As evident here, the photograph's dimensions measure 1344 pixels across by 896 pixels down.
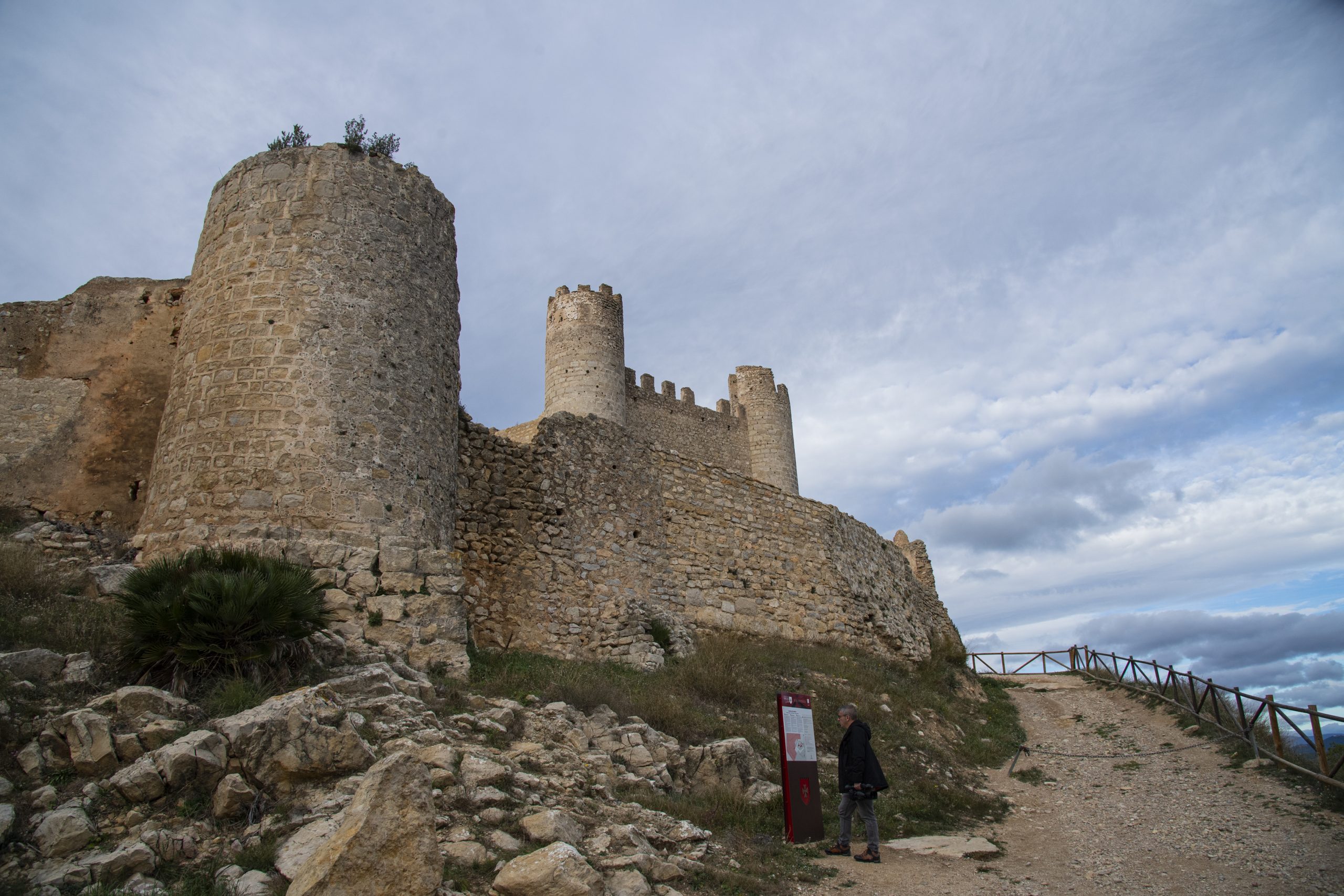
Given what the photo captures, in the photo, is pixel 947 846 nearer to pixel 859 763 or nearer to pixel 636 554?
pixel 859 763

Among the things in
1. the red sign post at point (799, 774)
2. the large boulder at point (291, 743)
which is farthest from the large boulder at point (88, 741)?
the red sign post at point (799, 774)

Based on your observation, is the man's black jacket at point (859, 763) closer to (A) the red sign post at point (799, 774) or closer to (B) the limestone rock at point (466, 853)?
(A) the red sign post at point (799, 774)

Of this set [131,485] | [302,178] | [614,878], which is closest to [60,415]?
[131,485]

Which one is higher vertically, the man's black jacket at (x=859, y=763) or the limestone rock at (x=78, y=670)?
the limestone rock at (x=78, y=670)

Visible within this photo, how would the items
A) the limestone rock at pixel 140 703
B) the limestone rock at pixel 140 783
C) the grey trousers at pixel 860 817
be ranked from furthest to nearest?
the grey trousers at pixel 860 817, the limestone rock at pixel 140 703, the limestone rock at pixel 140 783

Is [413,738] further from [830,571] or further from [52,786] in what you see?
[830,571]

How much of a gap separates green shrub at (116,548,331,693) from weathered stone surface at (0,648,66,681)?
0.40 m

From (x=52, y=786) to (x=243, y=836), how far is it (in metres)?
1.12

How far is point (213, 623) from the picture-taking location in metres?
6.03

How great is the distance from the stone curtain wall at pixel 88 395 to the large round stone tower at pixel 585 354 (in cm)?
2066

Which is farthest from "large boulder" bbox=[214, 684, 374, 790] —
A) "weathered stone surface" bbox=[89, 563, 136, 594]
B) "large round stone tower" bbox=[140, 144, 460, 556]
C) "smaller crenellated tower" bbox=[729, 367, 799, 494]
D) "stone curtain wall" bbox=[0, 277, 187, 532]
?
"smaller crenellated tower" bbox=[729, 367, 799, 494]

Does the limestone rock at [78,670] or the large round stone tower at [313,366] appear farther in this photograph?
the large round stone tower at [313,366]

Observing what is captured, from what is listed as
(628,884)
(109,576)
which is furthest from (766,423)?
(628,884)

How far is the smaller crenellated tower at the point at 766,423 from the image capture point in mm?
38906
